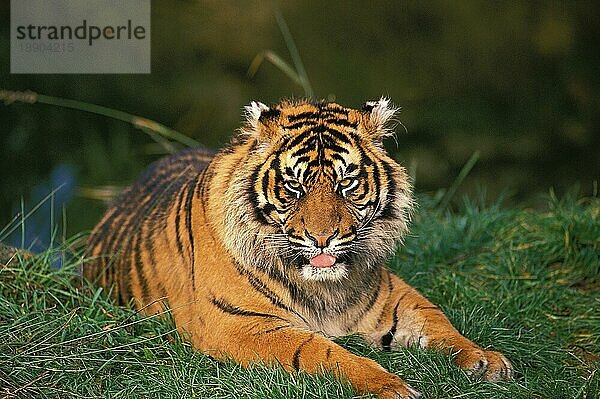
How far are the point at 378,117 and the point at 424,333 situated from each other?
3.26ft

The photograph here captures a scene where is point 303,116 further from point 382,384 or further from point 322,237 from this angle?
point 382,384

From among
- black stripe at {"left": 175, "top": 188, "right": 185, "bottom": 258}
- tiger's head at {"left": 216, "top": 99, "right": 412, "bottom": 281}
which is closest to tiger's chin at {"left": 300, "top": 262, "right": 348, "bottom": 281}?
Answer: tiger's head at {"left": 216, "top": 99, "right": 412, "bottom": 281}

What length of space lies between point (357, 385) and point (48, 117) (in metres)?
8.25

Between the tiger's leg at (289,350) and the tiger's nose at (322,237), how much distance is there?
0.39m

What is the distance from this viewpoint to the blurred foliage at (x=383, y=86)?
35.2ft

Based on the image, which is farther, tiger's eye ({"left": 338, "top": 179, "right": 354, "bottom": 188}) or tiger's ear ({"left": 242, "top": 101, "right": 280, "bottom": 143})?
tiger's ear ({"left": 242, "top": 101, "right": 280, "bottom": 143})

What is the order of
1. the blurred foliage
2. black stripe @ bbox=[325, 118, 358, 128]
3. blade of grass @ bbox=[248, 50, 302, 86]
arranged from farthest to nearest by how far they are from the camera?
1. the blurred foliage
2. blade of grass @ bbox=[248, 50, 302, 86]
3. black stripe @ bbox=[325, 118, 358, 128]

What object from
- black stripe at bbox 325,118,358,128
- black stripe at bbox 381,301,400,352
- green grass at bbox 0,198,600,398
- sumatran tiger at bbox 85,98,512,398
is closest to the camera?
green grass at bbox 0,198,600,398

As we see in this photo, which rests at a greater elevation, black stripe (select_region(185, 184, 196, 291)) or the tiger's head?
the tiger's head

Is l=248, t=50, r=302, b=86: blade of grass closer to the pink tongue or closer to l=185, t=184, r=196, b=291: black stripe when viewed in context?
l=185, t=184, r=196, b=291: black stripe

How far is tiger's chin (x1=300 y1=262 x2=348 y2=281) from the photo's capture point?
14.3 ft

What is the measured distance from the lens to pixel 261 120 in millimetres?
4527

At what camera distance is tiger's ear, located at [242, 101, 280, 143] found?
452 centimetres

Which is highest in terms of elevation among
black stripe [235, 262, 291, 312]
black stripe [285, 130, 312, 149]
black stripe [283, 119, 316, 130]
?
black stripe [283, 119, 316, 130]
